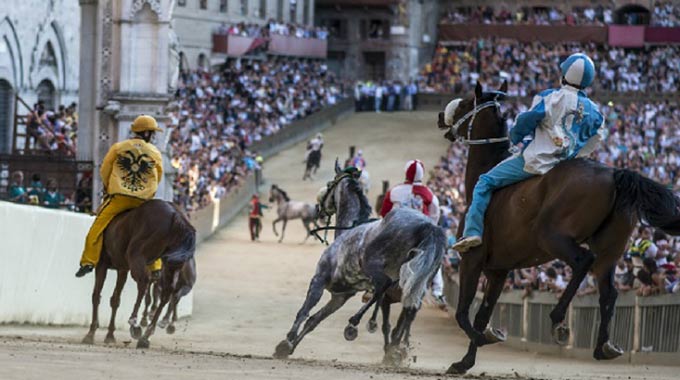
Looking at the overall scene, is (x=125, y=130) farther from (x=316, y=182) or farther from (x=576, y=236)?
(x=316, y=182)

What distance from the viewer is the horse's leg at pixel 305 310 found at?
54.9 ft

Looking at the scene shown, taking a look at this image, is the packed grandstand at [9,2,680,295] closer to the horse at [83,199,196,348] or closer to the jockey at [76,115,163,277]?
the jockey at [76,115,163,277]

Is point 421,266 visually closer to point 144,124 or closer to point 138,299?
point 138,299

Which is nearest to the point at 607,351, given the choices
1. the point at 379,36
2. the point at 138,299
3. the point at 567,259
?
the point at 567,259

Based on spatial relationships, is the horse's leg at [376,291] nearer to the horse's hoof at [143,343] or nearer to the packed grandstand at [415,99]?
the horse's hoof at [143,343]

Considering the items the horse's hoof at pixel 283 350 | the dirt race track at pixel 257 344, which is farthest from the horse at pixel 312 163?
the horse's hoof at pixel 283 350

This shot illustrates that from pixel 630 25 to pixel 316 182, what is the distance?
26377 mm

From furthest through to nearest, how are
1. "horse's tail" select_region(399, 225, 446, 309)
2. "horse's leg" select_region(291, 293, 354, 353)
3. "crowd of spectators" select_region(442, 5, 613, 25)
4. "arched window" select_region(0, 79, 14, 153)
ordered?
"crowd of spectators" select_region(442, 5, 613, 25) → "arched window" select_region(0, 79, 14, 153) → "horse's leg" select_region(291, 293, 354, 353) → "horse's tail" select_region(399, 225, 446, 309)

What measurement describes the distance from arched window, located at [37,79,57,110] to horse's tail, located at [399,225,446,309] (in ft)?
112

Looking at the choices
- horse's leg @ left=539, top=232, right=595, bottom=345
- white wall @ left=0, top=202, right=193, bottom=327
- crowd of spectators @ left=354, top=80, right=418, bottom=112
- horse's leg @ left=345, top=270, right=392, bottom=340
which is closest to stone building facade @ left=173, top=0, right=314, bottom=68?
crowd of spectators @ left=354, top=80, right=418, bottom=112

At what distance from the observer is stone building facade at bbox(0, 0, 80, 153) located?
147 ft

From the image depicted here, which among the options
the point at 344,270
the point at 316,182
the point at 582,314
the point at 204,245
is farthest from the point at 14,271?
the point at 316,182

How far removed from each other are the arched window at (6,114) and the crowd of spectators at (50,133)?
5.22 m

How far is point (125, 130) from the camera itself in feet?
95.0
